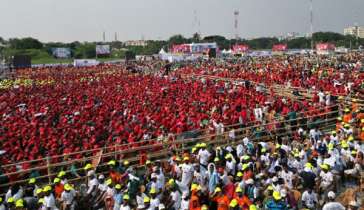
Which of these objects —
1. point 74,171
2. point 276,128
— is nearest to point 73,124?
point 74,171

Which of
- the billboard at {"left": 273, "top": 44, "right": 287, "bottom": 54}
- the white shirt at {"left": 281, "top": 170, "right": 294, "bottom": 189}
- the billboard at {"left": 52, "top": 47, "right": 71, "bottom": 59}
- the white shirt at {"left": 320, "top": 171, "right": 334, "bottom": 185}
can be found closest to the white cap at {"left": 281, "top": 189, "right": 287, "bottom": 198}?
the white shirt at {"left": 281, "top": 170, "right": 294, "bottom": 189}

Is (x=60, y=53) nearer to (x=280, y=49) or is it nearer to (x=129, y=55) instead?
(x=129, y=55)

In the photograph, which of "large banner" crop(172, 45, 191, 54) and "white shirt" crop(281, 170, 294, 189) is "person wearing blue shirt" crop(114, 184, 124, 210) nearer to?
"white shirt" crop(281, 170, 294, 189)

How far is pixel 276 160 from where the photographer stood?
812 cm

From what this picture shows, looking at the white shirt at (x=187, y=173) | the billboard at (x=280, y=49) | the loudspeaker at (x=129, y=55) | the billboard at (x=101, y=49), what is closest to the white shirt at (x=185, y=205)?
the white shirt at (x=187, y=173)

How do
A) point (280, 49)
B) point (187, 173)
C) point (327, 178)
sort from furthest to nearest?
point (280, 49), point (187, 173), point (327, 178)

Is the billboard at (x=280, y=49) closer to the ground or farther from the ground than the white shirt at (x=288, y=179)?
farther from the ground

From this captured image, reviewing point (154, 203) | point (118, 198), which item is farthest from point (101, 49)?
point (154, 203)

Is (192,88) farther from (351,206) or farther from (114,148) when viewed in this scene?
(351,206)

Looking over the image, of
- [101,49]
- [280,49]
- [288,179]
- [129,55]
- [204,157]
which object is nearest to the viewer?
[288,179]

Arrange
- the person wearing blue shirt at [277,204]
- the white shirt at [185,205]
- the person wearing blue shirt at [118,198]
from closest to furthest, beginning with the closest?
the person wearing blue shirt at [277,204]
the white shirt at [185,205]
the person wearing blue shirt at [118,198]

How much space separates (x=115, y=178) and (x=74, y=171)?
1.87 meters

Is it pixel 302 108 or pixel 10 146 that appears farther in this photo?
pixel 302 108

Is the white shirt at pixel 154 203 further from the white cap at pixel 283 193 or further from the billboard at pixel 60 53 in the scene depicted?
the billboard at pixel 60 53
